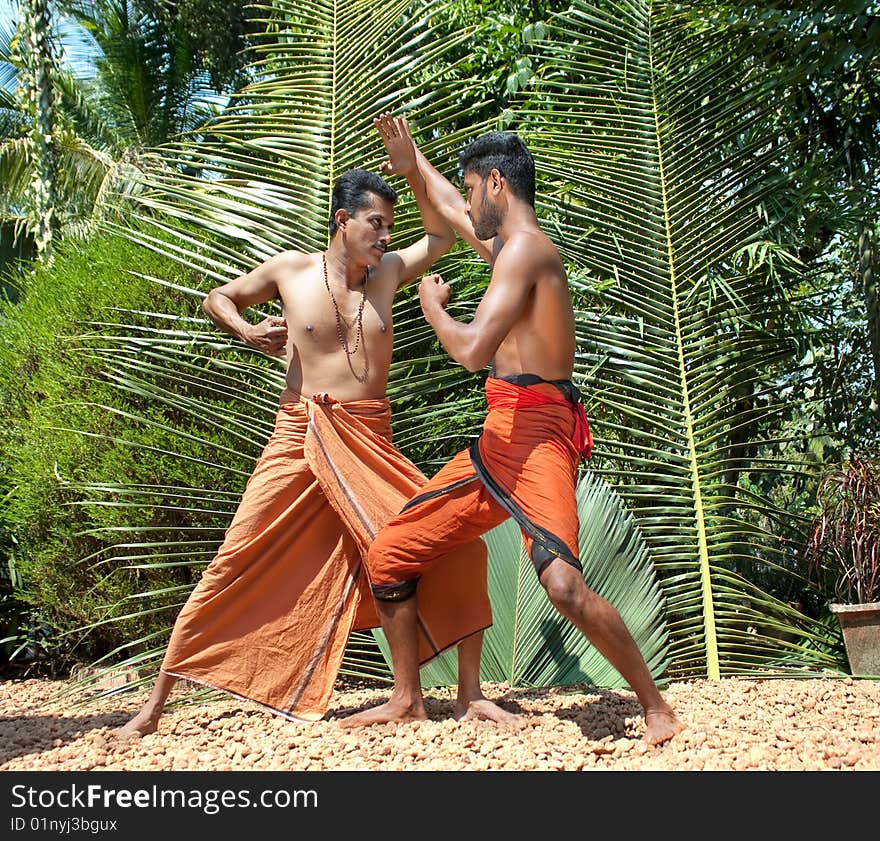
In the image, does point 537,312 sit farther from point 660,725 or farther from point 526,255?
point 660,725

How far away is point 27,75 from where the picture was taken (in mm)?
8328

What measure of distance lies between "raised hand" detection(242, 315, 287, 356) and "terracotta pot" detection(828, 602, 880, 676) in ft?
8.41

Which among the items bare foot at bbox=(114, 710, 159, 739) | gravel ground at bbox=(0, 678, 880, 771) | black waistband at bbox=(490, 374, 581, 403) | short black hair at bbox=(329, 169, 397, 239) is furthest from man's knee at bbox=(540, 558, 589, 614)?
short black hair at bbox=(329, 169, 397, 239)

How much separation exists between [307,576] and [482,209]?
4.60ft

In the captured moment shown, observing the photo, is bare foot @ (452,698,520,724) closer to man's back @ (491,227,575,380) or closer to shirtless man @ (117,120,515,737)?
shirtless man @ (117,120,515,737)

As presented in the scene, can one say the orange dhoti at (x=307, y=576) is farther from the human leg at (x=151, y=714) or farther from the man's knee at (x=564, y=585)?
the man's knee at (x=564, y=585)

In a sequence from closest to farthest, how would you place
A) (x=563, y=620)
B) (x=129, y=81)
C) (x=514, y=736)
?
(x=514, y=736), (x=563, y=620), (x=129, y=81)

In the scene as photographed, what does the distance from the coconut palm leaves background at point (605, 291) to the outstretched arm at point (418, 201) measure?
86cm

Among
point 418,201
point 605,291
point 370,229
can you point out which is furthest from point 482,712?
point 605,291

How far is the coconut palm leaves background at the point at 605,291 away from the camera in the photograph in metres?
4.52

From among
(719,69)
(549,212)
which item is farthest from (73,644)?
(719,69)

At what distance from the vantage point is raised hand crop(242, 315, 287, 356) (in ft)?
11.0

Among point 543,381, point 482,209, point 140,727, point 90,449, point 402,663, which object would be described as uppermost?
point 482,209

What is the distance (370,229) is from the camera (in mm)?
3623
